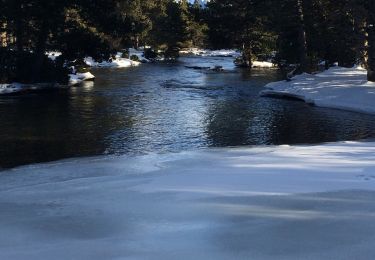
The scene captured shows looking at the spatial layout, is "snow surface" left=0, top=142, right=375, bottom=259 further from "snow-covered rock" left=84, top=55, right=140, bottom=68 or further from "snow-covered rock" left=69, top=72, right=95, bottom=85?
"snow-covered rock" left=84, top=55, right=140, bottom=68

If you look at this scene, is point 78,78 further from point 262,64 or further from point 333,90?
point 262,64

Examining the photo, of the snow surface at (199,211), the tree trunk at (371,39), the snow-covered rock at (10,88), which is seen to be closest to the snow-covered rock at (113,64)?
the snow-covered rock at (10,88)

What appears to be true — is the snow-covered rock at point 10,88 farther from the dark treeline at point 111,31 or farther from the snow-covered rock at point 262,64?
the snow-covered rock at point 262,64

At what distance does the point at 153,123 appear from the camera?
60.3 feet

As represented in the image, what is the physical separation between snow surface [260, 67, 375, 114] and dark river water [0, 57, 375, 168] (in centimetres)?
98

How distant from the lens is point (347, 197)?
22.6 ft

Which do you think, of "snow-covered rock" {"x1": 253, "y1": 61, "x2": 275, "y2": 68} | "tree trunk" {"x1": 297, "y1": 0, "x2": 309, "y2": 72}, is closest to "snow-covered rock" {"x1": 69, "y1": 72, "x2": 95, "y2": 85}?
"tree trunk" {"x1": 297, "y1": 0, "x2": 309, "y2": 72}

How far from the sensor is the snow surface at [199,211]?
5.23m

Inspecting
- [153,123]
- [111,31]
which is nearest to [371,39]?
[153,123]

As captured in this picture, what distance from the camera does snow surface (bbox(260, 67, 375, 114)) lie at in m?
22.6

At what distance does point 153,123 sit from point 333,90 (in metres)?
11.9

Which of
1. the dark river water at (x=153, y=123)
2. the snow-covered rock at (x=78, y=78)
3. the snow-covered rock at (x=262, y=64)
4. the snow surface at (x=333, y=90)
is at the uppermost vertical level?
the snow-covered rock at (x=262, y=64)

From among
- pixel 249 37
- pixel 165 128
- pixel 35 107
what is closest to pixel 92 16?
pixel 35 107

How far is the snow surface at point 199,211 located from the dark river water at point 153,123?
4.10 meters
